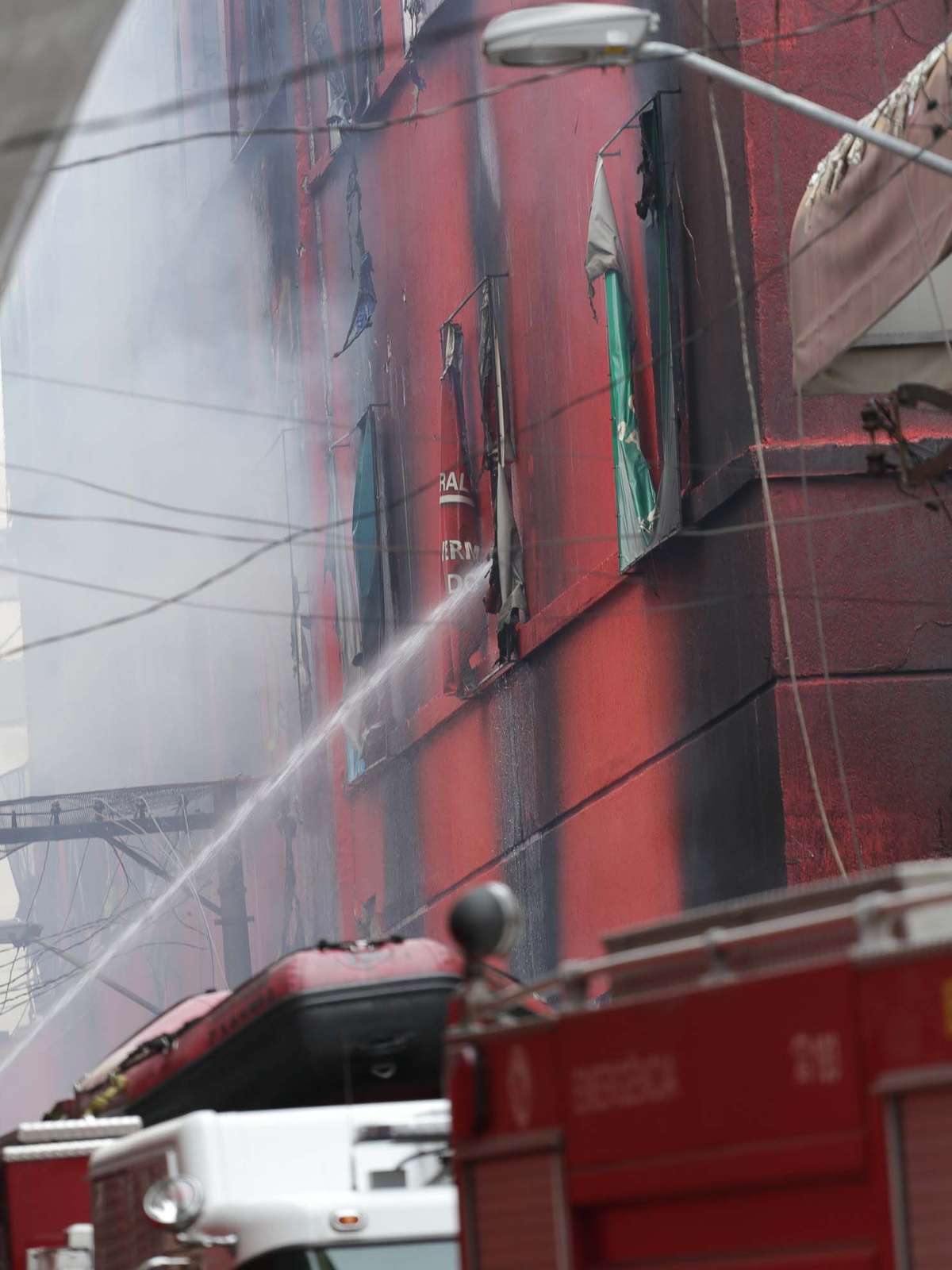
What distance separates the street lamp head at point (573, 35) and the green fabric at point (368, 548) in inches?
598

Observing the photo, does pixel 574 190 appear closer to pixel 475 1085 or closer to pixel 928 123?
pixel 928 123

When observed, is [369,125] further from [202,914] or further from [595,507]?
[202,914]

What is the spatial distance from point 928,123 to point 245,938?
2536 centimetres

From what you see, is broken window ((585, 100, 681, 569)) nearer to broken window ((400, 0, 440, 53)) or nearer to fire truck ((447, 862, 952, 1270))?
broken window ((400, 0, 440, 53))

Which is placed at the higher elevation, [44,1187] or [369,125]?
[369,125]

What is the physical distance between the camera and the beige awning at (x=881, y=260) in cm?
1061

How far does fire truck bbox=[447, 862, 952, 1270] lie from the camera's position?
4336mm

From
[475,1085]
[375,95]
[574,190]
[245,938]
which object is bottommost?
[475,1085]

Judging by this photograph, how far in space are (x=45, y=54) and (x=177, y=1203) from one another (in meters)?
4.39

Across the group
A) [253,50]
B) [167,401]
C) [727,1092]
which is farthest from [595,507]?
[167,401]

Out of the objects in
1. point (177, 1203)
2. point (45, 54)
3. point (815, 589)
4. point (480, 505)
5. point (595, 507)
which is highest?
point (480, 505)

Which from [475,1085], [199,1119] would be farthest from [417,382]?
[475,1085]

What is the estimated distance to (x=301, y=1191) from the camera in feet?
24.1

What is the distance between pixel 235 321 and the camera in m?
35.2
